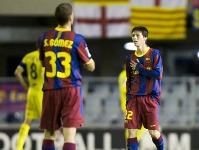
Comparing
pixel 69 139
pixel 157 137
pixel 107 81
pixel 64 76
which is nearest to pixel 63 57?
pixel 64 76

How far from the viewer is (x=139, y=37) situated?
9.95m

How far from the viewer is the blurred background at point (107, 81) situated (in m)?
15.1

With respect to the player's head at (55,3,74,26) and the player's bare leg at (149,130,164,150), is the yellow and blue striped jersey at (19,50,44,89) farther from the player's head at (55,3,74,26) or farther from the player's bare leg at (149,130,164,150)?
the player's head at (55,3,74,26)

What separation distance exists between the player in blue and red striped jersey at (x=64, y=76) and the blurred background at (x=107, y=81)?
5907 millimetres

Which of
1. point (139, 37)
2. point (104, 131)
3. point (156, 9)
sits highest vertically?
point (156, 9)

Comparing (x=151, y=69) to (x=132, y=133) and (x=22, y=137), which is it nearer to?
(x=132, y=133)

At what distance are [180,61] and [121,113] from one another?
4.57 meters

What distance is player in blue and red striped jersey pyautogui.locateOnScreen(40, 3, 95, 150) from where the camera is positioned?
29.1 feet

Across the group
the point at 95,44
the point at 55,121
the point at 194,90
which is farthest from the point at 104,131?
the point at 55,121

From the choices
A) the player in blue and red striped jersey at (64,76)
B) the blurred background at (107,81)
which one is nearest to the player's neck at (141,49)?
the player in blue and red striped jersey at (64,76)

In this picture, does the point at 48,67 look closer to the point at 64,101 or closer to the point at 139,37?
the point at 64,101

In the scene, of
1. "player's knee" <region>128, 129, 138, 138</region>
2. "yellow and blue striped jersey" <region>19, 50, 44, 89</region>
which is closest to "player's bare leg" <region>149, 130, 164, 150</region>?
"player's knee" <region>128, 129, 138, 138</region>

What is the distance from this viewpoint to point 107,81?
1556 centimetres

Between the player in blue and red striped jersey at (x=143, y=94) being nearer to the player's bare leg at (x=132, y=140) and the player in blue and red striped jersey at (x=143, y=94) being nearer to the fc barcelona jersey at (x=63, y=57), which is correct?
the player's bare leg at (x=132, y=140)
